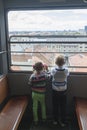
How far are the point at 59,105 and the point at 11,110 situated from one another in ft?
2.72

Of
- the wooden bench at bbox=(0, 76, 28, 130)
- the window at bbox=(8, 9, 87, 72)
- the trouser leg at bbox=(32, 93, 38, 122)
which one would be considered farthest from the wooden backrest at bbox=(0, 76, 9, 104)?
the trouser leg at bbox=(32, 93, 38, 122)

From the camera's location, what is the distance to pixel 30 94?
359 cm

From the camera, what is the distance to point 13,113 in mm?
2859

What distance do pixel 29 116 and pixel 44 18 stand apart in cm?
180

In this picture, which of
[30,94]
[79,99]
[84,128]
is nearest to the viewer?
[84,128]

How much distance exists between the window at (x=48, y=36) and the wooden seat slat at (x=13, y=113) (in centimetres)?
63

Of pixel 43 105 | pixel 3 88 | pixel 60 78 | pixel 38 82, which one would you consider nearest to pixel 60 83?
pixel 60 78

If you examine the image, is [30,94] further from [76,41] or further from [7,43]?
[76,41]

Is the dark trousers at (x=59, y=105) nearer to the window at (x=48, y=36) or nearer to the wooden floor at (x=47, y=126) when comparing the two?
the wooden floor at (x=47, y=126)

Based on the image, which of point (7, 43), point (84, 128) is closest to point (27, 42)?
point (7, 43)

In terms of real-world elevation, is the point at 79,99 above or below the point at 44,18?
below

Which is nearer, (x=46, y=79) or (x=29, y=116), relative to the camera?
(x=46, y=79)

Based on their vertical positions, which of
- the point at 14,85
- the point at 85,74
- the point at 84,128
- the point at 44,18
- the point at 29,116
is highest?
the point at 44,18

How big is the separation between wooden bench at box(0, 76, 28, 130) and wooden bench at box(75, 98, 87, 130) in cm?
82
